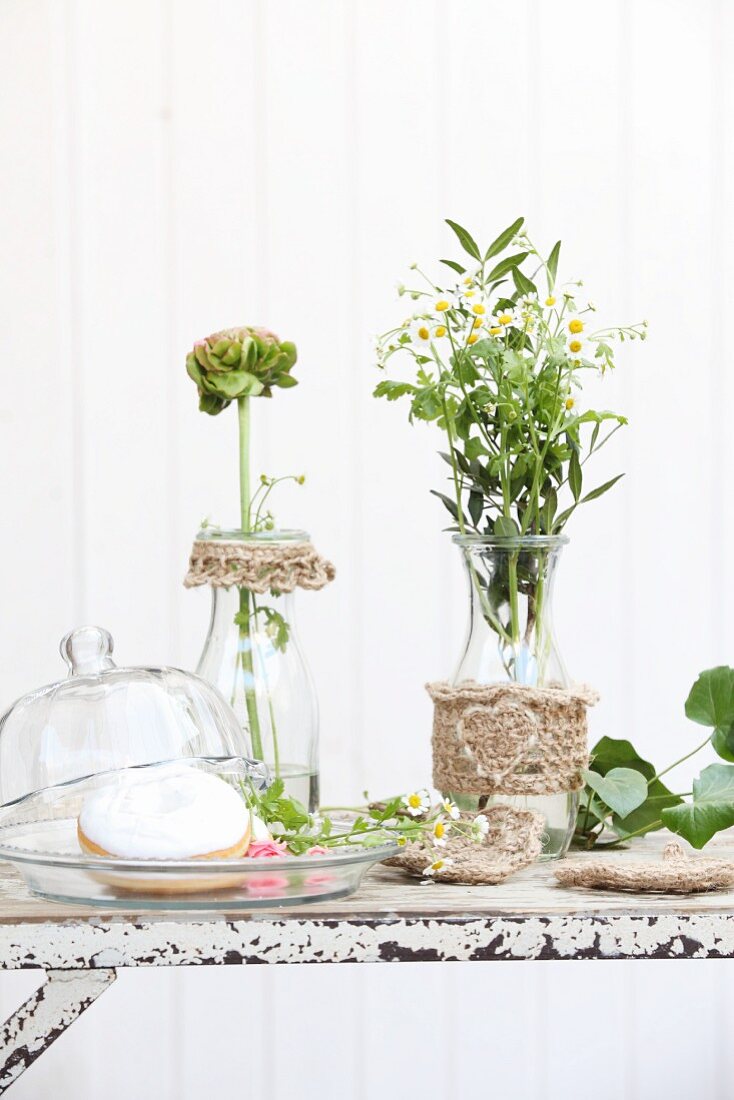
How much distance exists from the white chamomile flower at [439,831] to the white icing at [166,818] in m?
0.11

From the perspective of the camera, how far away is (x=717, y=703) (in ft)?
2.76

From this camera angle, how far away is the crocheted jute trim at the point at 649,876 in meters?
0.69

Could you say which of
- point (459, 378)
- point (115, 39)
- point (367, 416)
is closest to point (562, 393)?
point (459, 378)

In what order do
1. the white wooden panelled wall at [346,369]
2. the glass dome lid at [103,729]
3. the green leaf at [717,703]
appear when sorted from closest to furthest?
the glass dome lid at [103,729] < the green leaf at [717,703] < the white wooden panelled wall at [346,369]

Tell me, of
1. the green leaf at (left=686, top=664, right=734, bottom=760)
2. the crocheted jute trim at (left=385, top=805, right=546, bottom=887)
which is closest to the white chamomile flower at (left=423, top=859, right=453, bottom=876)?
the crocheted jute trim at (left=385, top=805, right=546, bottom=887)

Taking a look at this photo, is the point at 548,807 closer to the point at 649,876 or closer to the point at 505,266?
the point at 649,876

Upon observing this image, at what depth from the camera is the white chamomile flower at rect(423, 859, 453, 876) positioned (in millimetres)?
709

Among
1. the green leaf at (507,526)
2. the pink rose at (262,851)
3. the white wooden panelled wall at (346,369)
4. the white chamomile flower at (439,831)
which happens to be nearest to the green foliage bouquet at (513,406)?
the green leaf at (507,526)

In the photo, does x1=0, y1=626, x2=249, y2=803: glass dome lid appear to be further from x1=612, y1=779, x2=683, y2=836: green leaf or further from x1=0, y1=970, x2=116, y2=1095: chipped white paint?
x1=612, y1=779, x2=683, y2=836: green leaf

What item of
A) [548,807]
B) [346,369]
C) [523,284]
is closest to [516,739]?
[548,807]

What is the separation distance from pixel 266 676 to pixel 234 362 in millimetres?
213

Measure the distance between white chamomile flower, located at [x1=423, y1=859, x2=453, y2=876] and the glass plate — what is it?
0.15 ft

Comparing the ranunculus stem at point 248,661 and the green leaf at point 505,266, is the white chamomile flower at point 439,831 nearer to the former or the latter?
the ranunculus stem at point 248,661

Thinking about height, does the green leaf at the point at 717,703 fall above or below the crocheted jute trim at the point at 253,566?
below
